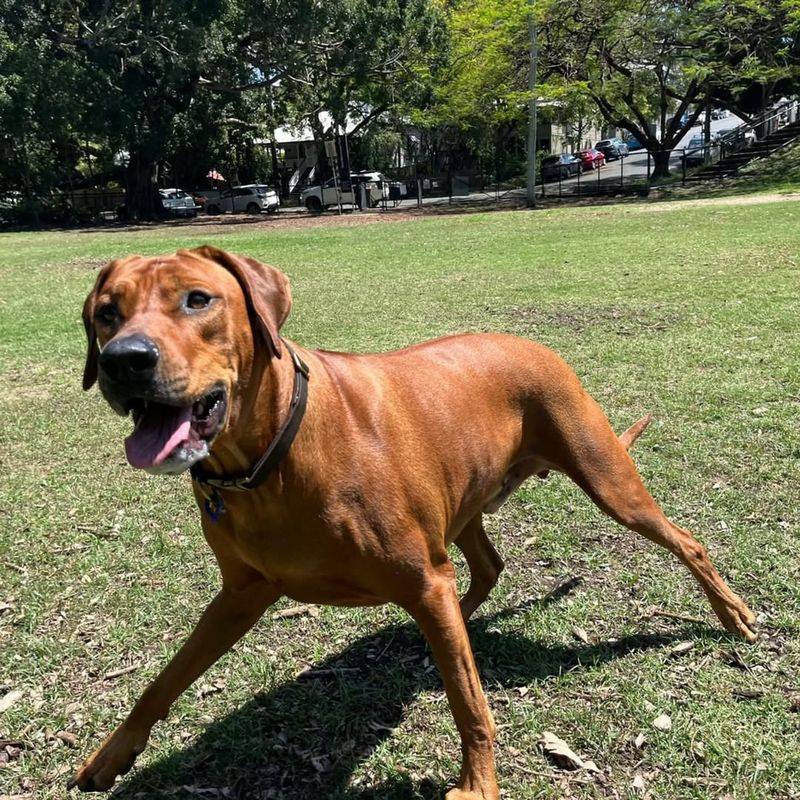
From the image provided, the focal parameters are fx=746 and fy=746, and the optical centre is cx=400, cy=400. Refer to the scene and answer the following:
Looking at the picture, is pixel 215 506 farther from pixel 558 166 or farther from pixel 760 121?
pixel 558 166

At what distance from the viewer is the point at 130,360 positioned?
1911mm

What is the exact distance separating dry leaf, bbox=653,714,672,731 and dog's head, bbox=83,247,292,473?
1.96 meters

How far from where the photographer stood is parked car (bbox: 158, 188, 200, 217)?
40094mm

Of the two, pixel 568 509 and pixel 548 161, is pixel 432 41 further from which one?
pixel 568 509

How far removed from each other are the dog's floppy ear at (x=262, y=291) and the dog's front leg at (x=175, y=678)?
91 centimetres

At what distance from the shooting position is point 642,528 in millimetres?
3230

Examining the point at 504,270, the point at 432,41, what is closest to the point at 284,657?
the point at 504,270

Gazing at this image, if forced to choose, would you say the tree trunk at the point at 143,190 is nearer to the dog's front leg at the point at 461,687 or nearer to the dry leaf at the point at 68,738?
the dry leaf at the point at 68,738

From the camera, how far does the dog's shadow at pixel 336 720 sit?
2.68 meters

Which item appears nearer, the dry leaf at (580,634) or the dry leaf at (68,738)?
the dry leaf at (68,738)

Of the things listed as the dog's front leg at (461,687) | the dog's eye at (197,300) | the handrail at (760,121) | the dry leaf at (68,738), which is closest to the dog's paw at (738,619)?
the dog's front leg at (461,687)

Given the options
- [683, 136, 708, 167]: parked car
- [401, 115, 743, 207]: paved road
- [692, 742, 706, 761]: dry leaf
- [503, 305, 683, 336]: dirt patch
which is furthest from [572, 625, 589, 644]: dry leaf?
[683, 136, 708, 167]: parked car

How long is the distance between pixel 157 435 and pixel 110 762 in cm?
131

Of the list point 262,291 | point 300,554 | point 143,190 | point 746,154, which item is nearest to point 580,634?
point 300,554
